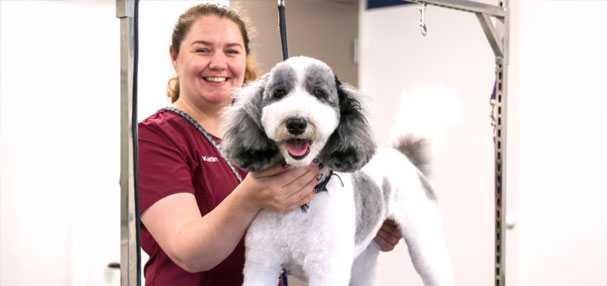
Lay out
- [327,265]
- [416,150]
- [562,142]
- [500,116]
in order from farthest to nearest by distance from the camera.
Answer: [562,142], [500,116], [416,150], [327,265]

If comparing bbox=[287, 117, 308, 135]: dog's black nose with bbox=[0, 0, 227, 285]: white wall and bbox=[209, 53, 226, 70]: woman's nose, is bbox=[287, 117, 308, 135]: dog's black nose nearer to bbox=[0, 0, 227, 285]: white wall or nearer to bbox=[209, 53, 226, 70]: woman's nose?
bbox=[209, 53, 226, 70]: woman's nose

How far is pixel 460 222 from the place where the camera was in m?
2.24

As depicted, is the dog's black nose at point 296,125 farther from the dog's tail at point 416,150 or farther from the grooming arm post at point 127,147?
the dog's tail at point 416,150

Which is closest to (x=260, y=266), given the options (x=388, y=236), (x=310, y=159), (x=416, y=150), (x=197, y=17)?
(x=310, y=159)

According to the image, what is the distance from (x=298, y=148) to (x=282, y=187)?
0.09 metres

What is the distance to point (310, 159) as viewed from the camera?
2.79ft

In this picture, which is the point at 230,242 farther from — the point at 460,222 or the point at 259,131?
the point at 460,222

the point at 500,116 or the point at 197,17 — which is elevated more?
the point at 197,17

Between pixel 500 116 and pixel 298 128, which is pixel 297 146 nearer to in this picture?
pixel 298 128

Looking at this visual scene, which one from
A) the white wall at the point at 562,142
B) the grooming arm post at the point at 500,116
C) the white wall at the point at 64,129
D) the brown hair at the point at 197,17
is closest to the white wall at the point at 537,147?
the white wall at the point at 562,142

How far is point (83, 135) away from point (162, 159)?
1.12 meters

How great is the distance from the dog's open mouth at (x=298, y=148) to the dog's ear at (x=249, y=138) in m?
0.04

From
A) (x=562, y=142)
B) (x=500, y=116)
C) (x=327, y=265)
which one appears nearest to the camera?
(x=327, y=265)

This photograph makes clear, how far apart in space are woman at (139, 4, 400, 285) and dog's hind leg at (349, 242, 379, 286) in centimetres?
6
